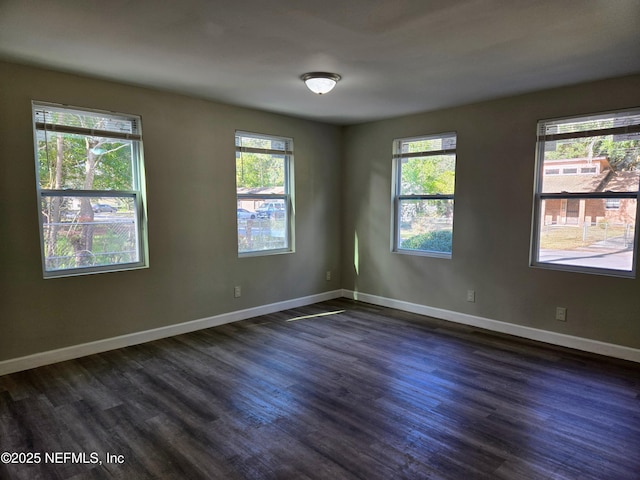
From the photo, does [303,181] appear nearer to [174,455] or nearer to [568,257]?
[568,257]

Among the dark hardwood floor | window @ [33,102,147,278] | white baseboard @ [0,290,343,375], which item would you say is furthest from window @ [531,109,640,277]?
window @ [33,102,147,278]

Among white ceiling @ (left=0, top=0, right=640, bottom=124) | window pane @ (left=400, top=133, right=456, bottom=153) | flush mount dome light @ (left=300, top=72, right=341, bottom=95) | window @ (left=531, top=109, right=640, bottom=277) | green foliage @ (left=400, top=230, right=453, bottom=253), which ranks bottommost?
green foliage @ (left=400, top=230, right=453, bottom=253)

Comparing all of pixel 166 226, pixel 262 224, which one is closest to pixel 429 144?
pixel 262 224

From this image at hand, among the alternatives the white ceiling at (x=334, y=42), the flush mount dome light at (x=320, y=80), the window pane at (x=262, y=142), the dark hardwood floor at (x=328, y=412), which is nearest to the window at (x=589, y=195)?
the white ceiling at (x=334, y=42)

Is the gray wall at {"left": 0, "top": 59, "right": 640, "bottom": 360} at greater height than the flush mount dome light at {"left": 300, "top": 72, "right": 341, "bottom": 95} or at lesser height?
lesser

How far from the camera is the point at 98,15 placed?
2252 mm

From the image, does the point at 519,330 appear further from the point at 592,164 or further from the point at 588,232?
the point at 592,164

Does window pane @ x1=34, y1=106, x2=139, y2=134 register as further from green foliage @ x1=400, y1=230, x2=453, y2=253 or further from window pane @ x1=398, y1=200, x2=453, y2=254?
green foliage @ x1=400, y1=230, x2=453, y2=253

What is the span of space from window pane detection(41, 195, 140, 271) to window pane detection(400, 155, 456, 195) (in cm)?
314

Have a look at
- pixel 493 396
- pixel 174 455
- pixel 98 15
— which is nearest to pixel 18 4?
pixel 98 15

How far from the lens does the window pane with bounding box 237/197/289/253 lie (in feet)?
15.3

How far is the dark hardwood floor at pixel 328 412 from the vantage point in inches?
81.2

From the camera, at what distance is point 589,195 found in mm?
3637

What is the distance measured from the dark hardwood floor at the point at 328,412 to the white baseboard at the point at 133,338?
0.37ft
